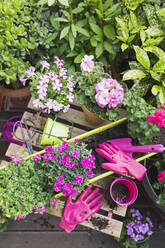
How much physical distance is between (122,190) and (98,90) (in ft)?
2.39

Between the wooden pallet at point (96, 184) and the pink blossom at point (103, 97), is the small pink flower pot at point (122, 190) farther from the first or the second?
the pink blossom at point (103, 97)

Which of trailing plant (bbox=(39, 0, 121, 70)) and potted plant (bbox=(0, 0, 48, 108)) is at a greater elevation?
trailing plant (bbox=(39, 0, 121, 70))

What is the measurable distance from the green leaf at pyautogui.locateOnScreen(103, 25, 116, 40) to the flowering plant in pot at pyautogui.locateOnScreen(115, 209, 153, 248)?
132cm

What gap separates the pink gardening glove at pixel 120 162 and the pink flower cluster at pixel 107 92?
29 centimetres

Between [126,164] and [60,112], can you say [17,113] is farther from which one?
[126,164]

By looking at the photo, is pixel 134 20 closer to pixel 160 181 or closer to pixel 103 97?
pixel 103 97

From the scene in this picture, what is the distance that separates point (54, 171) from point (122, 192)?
0.56 m

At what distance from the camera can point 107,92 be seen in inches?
52.6

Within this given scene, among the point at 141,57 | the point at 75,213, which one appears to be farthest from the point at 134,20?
the point at 75,213

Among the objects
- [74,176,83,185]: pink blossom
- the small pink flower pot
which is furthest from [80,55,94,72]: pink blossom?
the small pink flower pot

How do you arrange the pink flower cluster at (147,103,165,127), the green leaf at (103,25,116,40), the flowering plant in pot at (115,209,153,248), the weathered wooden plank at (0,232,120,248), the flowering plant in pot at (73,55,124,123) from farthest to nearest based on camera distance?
the weathered wooden plank at (0,232,120,248)
the flowering plant in pot at (115,209,153,248)
the green leaf at (103,25,116,40)
the flowering plant in pot at (73,55,124,123)
the pink flower cluster at (147,103,165,127)

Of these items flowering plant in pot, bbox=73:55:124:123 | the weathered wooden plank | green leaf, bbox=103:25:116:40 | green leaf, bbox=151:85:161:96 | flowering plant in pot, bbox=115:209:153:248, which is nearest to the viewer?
flowering plant in pot, bbox=73:55:124:123

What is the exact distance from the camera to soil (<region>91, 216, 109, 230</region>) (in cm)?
157

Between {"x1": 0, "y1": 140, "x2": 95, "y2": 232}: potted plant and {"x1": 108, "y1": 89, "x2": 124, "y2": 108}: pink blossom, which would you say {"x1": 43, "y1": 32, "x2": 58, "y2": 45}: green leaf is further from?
{"x1": 0, "y1": 140, "x2": 95, "y2": 232}: potted plant
